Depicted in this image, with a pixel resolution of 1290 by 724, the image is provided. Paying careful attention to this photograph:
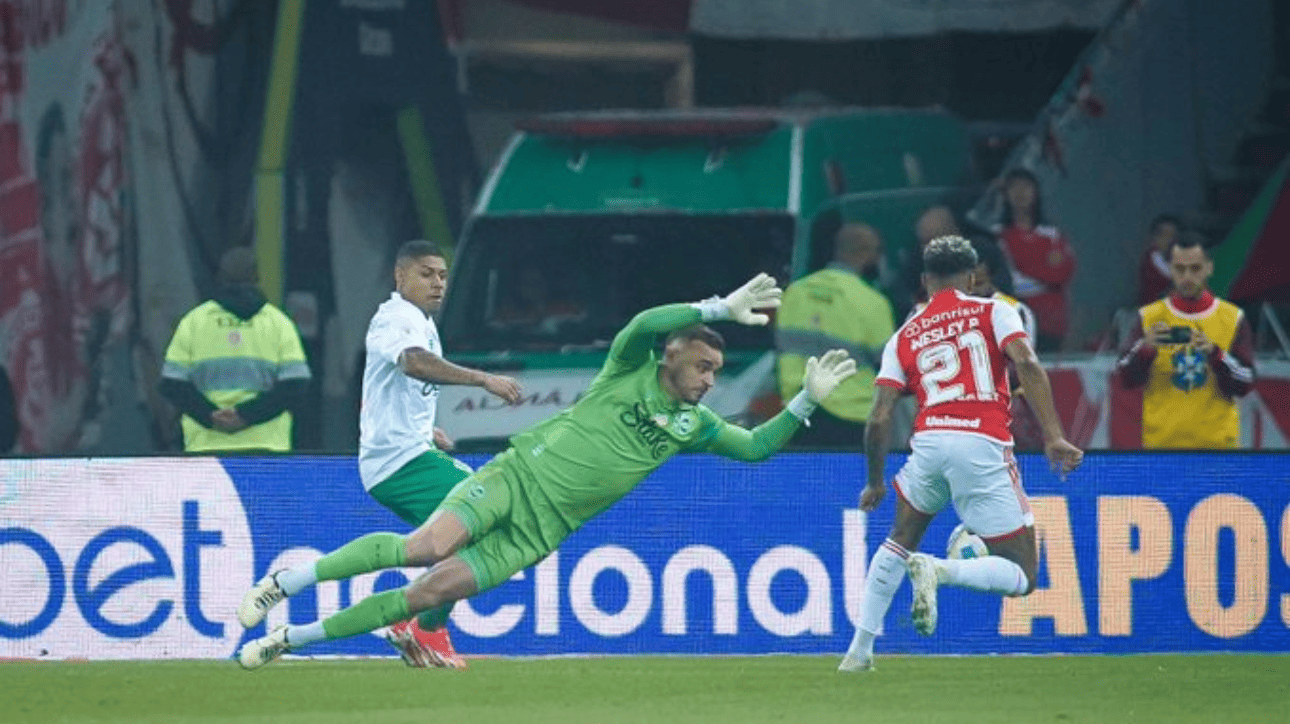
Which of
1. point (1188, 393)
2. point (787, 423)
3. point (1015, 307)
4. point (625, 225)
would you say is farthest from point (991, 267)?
point (625, 225)

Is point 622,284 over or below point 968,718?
over

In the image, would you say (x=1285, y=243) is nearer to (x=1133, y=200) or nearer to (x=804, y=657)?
(x=1133, y=200)

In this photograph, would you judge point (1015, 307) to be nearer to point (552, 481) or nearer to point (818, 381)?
point (818, 381)

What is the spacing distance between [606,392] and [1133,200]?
33.2 feet

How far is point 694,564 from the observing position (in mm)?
15633

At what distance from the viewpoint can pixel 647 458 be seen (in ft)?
44.6

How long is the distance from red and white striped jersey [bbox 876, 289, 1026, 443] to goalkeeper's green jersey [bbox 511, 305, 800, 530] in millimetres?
874

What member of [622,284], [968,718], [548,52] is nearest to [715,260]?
[622,284]

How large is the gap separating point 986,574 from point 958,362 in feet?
2.87

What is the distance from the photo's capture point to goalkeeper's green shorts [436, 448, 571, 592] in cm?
1330

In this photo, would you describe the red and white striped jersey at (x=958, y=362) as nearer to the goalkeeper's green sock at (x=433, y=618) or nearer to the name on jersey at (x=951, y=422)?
the name on jersey at (x=951, y=422)

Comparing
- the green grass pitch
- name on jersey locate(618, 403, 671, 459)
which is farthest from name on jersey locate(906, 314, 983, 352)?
the green grass pitch

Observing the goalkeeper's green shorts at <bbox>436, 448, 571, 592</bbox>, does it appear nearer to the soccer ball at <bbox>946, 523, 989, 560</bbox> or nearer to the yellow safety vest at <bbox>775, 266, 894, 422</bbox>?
the soccer ball at <bbox>946, 523, 989, 560</bbox>

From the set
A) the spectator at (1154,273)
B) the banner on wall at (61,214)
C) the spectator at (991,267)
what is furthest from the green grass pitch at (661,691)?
the banner on wall at (61,214)
